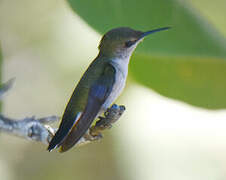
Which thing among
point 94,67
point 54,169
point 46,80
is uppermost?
point 94,67

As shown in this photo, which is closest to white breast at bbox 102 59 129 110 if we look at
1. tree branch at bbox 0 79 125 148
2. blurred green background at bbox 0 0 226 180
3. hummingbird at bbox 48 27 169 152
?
hummingbird at bbox 48 27 169 152

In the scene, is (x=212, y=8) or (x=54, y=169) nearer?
(x=212, y=8)

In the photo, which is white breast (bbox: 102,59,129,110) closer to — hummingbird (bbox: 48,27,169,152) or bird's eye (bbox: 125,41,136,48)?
hummingbird (bbox: 48,27,169,152)

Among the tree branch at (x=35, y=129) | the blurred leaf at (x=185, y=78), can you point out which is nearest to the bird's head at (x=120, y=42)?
the blurred leaf at (x=185, y=78)

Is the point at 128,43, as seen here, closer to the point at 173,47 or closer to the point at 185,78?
the point at 185,78

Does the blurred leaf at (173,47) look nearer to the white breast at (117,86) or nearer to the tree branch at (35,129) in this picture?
the white breast at (117,86)

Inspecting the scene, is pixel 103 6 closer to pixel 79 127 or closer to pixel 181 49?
pixel 181 49

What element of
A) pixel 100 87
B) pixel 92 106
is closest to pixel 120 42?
pixel 100 87

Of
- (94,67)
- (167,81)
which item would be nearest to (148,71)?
(167,81)

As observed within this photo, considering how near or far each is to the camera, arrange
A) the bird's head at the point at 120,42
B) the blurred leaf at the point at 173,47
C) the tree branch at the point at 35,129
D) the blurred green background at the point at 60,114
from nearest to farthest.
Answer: the blurred leaf at the point at 173,47
the tree branch at the point at 35,129
the bird's head at the point at 120,42
the blurred green background at the point at 60,114
